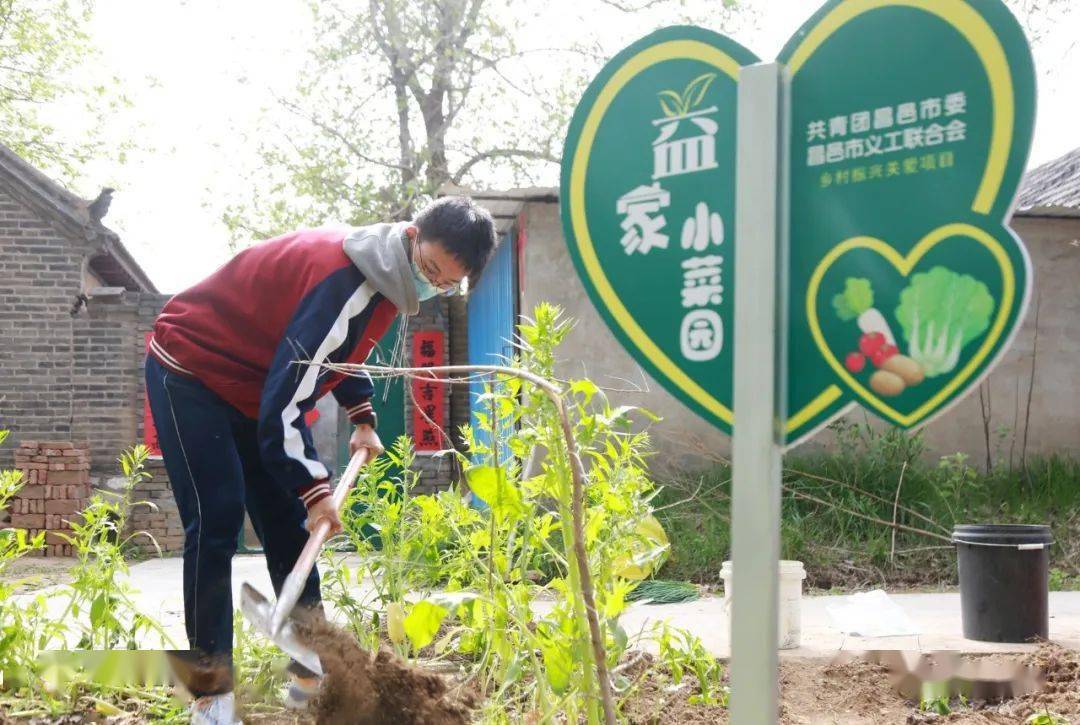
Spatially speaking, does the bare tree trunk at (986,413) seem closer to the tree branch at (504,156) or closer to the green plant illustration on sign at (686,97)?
the green plant illustration on sign at (686,97)

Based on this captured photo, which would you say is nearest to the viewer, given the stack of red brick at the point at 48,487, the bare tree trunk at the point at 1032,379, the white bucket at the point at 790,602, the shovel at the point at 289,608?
the shovel at the point at 289,608

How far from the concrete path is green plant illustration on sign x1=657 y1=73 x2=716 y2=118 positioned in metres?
1.84

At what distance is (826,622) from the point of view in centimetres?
450

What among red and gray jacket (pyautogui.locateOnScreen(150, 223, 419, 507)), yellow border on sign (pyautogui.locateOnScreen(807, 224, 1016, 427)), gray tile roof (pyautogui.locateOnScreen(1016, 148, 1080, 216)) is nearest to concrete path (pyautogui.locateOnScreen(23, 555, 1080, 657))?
red and gray jacket (pyautogui.locateOnScreen(150, 223, 419, 507))

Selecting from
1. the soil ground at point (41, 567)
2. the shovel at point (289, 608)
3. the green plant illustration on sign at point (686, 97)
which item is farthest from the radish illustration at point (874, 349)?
the soil ground at point (41, 567)

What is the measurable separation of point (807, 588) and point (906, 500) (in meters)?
1.33

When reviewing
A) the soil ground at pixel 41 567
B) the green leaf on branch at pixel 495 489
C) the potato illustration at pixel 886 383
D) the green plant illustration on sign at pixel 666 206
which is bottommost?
the soil ground at pixel 41 567

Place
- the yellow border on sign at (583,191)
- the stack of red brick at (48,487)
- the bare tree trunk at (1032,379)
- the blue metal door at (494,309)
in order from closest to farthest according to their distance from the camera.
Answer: the yellow border on sign at (583,191) < the bare tree trunk at (1032,379) < the blue metal door at (494,309) < the stack of red brick at (48,487)

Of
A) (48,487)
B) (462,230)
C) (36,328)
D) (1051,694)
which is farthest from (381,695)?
(36,328)

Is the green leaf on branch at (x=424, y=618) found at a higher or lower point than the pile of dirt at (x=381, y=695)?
higher

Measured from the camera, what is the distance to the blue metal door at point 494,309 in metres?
7.97

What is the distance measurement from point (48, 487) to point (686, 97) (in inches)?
364

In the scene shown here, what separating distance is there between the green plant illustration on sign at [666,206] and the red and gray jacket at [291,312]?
3.79 feet

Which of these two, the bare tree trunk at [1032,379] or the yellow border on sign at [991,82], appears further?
the bare tree trunk at [1032,379]
